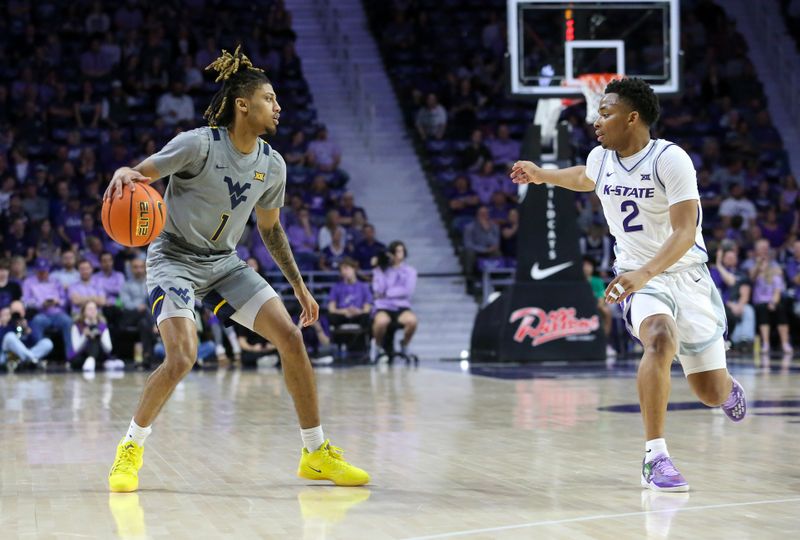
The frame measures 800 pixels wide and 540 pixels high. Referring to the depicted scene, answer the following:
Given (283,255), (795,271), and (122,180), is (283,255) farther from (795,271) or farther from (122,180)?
(795,271)

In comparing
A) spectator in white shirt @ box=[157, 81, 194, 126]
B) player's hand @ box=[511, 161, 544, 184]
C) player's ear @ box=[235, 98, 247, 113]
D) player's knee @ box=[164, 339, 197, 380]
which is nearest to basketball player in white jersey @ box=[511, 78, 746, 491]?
player's hand @ box=[511, 161, 544, 184]

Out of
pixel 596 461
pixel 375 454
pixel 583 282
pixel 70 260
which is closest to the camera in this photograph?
pixel 596 461

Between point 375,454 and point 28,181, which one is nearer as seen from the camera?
point 375,454

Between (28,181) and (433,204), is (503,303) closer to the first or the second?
(433,204)

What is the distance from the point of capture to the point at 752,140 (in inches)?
811

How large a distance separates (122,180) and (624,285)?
2.12 meters

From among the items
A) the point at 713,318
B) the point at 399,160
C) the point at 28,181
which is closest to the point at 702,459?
the point at 713,318

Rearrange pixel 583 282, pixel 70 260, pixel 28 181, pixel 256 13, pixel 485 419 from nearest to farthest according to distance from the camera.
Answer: pixel 485 419 → pixel 583 282 → pixel 70 260 → pixel 28 181 → pixel 256 13

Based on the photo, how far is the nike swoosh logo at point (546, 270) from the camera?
14031mm

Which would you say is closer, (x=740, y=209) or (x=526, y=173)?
(x=526, y=173)

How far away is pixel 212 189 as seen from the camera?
532cm

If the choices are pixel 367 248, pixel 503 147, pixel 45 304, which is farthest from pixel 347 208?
pixel 45 304

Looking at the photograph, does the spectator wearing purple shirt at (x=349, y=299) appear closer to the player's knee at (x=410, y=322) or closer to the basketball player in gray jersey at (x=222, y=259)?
the player's knee at (x=410, y=322)

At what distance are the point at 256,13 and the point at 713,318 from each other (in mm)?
17714
